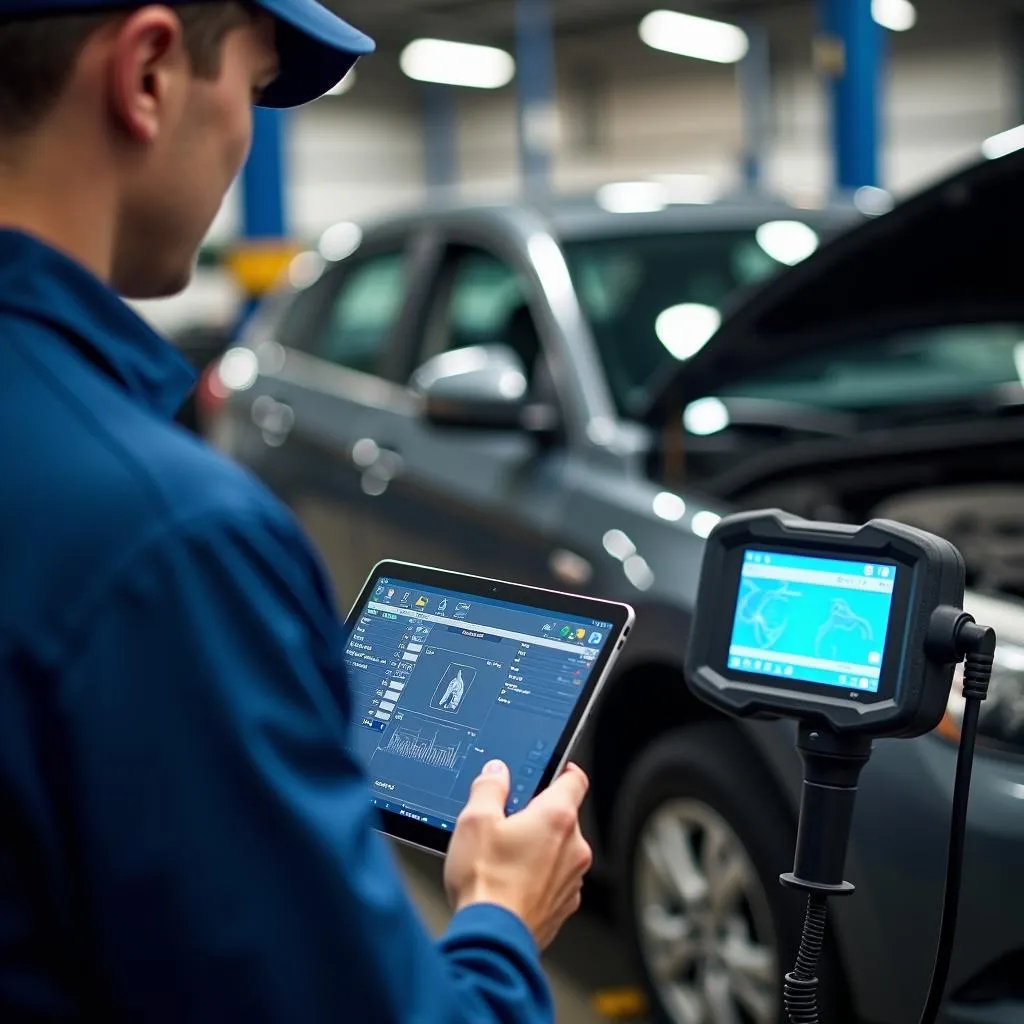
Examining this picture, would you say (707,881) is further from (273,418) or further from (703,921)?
(273,418)

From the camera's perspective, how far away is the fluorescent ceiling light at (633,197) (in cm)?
376

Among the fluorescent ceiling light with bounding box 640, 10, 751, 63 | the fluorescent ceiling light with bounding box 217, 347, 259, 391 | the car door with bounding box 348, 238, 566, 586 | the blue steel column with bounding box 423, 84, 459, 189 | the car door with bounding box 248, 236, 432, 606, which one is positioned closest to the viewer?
the car door with bounding box 348, 238, 566, 586

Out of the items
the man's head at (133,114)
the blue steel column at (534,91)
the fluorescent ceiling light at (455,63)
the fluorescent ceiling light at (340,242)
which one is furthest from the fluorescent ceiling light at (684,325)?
the fluorescent ceiling light at (455,63)

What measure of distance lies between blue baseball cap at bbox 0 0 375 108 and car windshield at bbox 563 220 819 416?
2030 millimetres

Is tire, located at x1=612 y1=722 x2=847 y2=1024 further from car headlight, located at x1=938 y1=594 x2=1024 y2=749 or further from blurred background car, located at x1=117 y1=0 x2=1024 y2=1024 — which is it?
car headlight, located at x1=938 y1=594 x2=1024 y2=749

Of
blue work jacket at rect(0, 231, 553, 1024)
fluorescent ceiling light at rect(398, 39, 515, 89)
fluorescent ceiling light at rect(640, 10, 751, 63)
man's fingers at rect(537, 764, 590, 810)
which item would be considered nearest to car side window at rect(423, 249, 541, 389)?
man's fingers at rect(537, 764, 590, 810)

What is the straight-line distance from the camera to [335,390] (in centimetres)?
430

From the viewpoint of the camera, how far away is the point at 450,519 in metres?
3.43

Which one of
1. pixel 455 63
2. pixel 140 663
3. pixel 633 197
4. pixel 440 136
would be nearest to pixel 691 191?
pixel 633 197

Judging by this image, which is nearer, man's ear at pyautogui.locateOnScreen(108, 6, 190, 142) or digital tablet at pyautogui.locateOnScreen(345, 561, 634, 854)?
man's ear at pyautogui.locateOnScreen(108, 6, 190, 142)

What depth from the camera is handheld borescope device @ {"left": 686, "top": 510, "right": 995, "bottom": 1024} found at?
1.29m

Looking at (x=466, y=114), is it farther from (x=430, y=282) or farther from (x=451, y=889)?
(x=451, y=889)

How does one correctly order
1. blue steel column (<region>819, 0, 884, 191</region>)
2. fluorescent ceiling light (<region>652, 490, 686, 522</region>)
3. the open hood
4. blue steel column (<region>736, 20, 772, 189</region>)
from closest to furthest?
the open hood
fluorescent ceiling light (<region>652, 490, 686, 522</region>)
blue steel column (<region>819, 0, 884, 191</region>)
blue steel column (<region>736, 20, 772, 189</region>)

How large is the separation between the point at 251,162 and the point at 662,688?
6.70 m
